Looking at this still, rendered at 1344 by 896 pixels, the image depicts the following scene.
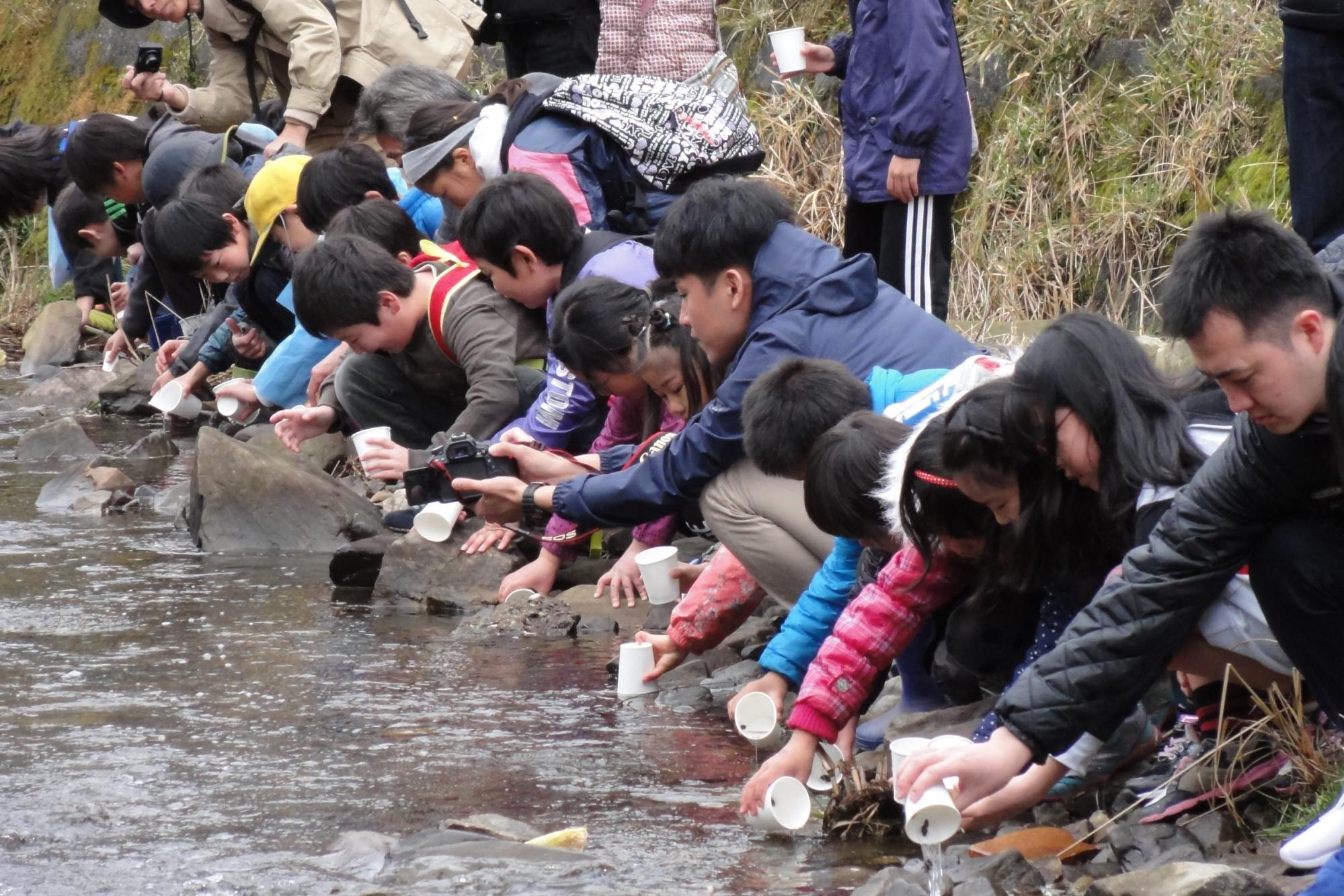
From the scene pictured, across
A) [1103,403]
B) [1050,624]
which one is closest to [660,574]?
[1050,624]

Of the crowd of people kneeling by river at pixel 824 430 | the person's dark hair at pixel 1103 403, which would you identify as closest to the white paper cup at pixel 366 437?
the crowd of people kneeling by river at pixel 824 430

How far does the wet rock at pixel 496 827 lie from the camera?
2.60 metres

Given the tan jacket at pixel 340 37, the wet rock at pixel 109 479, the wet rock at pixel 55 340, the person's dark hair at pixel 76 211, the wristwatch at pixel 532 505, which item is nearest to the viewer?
the wristwatch at pixel 532 505

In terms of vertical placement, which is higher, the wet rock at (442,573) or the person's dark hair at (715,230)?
the person's dark hair at (715,230)

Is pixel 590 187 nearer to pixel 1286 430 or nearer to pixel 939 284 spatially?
pixel 939 284

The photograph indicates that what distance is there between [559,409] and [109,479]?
2211mm

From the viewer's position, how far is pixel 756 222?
368cm

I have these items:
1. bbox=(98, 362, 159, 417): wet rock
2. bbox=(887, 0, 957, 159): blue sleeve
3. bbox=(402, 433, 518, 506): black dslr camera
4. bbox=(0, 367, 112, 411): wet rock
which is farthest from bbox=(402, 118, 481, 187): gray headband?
bbox=(0, 367, 112, 411): wet rock

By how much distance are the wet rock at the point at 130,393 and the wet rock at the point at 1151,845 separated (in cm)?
631

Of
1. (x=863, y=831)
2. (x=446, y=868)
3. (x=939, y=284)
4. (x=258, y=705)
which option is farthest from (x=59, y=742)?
(x=939, y=284)

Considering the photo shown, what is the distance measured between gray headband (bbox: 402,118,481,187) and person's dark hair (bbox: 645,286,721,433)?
4.77ft

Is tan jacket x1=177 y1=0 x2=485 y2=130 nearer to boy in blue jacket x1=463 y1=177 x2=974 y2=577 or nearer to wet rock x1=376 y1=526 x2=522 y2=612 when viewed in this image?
wet rock x1=376 y1=526 x2=522 y2=612

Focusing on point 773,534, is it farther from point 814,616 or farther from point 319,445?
point 319,445

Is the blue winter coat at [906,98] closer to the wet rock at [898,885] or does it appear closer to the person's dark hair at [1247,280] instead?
the person's dark hair at [1247,280]
